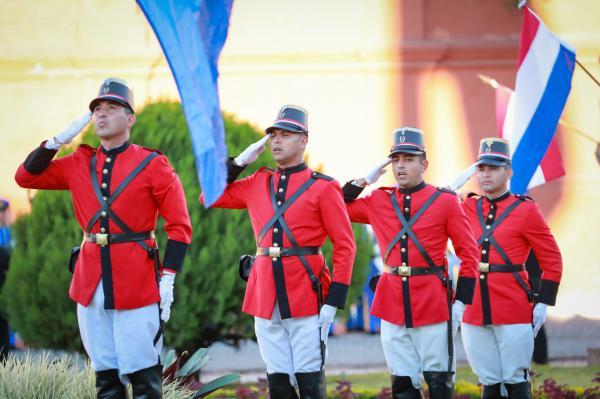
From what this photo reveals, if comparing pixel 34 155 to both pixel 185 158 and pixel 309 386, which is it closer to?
pixel 309 386

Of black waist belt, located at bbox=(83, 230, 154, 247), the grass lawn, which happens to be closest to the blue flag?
black waist belt, located at bbox=(83, 230, 154, 247)

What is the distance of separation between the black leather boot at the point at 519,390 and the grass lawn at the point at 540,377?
278 centimetres

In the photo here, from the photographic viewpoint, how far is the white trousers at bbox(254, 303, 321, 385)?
6543 mm

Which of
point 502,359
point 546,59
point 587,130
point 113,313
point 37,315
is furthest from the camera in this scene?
point 587,130

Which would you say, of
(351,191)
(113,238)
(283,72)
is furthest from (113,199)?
(283,72)

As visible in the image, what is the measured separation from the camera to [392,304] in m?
7.12

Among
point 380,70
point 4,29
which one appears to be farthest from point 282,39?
point 4,29

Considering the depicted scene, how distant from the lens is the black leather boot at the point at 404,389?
702cm

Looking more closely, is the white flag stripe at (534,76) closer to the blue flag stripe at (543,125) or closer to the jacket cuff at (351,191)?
the blue flag stripe at (543,125)

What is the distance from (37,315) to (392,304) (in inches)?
151

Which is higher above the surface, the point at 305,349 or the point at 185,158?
the point at 185,158

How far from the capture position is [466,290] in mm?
7172

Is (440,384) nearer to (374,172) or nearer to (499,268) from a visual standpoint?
(499,268)

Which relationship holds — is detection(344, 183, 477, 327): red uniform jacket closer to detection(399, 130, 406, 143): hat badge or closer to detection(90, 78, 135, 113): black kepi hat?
detection(399, 130, 406, 143): hat badge
